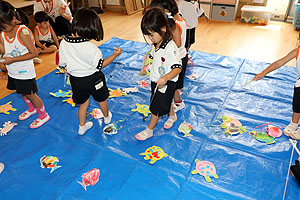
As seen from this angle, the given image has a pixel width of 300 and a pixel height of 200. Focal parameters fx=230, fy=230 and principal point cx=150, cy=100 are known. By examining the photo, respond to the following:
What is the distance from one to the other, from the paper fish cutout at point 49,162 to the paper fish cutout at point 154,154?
63cm

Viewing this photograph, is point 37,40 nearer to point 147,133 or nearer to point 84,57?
point 84,57

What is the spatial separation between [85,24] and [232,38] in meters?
3.15

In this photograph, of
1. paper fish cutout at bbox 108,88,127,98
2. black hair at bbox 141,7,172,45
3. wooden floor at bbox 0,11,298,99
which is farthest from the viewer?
Answer: wooden floor at bbox 0,11,298,99

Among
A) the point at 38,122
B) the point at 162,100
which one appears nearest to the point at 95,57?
the point at 162,100

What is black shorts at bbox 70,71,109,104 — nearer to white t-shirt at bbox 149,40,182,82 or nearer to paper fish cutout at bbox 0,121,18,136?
white t-shirt at bbox 149,40,182,82

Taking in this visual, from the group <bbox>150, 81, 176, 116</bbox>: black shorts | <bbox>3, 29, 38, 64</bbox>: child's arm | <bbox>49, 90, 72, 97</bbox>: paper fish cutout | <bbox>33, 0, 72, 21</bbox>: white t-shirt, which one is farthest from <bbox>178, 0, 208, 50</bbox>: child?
<bbox>33, 0, 72, 21</bbox>: white t-shirt

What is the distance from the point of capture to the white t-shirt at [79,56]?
1505mm

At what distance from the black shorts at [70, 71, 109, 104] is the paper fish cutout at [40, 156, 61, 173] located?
466mm

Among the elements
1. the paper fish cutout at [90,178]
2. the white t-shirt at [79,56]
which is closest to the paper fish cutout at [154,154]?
the paper fish cutout at [90,178]

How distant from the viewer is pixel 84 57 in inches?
60.7

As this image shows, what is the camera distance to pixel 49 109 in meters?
2.23

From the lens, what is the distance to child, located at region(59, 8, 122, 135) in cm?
145

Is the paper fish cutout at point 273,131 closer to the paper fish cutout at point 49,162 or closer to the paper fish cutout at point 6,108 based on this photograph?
the paper fish cutout at point 49,162

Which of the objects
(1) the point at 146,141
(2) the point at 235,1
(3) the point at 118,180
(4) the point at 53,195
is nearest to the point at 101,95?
(1) the point at 146,141
